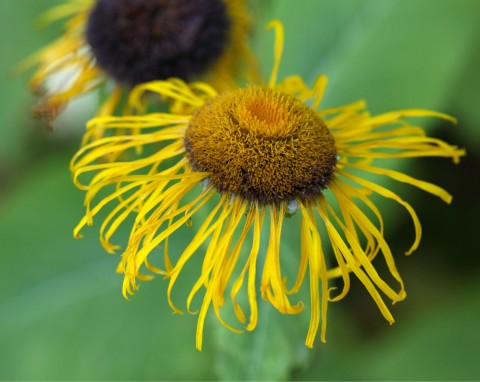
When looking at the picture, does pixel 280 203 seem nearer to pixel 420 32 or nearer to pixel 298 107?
pixel 298 107

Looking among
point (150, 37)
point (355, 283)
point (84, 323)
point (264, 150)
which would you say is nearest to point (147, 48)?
point (150, 37)

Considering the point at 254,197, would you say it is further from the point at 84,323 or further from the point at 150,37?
the point at 84,323

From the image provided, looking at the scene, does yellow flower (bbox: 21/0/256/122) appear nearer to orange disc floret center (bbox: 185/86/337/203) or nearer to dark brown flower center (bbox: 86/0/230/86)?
dark brown flower center (bbox: 86/0/230/86)

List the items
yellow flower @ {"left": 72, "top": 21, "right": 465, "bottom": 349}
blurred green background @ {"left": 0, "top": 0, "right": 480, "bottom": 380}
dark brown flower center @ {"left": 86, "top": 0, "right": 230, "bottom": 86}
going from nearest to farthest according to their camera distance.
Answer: yellow flower @ {"left": 72, "top": 21, "right": 465, "bottom": 349}
dark brown flower center @ {"left": 86, "top": 0, "right": 230, "bottom": 86}
blurred green background @ {"left": 0, "top": 0, "right": 480, "bottom": 380}

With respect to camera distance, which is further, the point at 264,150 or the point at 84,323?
the point at 84,323

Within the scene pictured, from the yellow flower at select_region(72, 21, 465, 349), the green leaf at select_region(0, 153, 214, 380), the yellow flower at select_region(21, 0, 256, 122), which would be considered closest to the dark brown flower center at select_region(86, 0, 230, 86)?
the yellow flower at select_region(21, 0, 256, 122)

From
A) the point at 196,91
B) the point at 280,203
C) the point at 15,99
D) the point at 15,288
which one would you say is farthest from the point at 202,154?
the point at 15,99
